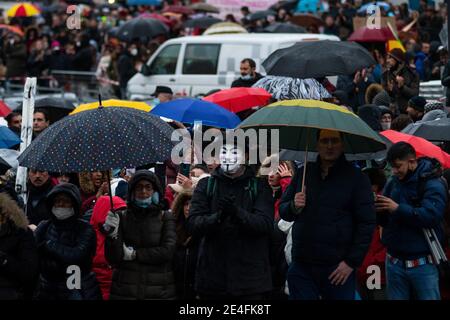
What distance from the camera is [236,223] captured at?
8.65 meters

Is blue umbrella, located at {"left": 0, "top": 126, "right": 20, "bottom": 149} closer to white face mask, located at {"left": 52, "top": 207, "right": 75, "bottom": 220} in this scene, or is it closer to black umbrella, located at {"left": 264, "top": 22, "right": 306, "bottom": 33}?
white face mask, located at {"left": 52, "top": 207, "right": 75, "bottom": 220}

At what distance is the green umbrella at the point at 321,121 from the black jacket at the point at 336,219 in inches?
13.7

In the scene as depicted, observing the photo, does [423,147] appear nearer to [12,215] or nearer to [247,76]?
[12,215]

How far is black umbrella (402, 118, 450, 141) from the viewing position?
10672 mm

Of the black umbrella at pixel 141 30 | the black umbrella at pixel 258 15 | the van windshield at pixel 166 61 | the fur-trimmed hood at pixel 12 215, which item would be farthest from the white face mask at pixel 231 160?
the black umbrella at pixel 258 15

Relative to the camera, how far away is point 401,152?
8.91 metres

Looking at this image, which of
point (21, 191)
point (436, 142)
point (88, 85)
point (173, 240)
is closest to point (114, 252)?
point (173, 240)

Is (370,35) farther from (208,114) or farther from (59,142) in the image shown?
(59,142)

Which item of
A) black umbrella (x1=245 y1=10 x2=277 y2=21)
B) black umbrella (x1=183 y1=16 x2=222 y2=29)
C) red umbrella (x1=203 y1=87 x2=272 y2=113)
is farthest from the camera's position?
black umbrella (x1=245 y1=10 x2=277 y2=21)

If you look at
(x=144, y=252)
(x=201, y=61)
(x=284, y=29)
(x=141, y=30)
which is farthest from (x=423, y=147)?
(x=141, y=30)

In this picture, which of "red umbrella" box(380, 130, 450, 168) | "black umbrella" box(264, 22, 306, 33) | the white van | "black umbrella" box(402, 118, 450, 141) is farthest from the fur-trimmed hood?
"black umbrella" box(264, 22, 306, 33)

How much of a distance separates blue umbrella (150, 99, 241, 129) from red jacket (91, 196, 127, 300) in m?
2.95

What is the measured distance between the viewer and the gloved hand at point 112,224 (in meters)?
8.77
